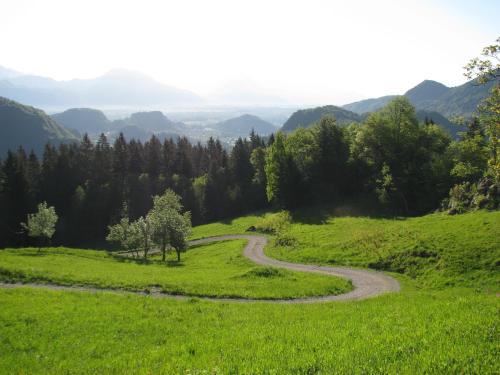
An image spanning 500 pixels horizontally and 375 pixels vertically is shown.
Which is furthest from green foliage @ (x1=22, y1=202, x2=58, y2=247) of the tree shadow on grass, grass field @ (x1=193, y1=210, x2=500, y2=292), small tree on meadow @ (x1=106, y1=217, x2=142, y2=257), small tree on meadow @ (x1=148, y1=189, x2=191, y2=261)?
the tree shadow on grass

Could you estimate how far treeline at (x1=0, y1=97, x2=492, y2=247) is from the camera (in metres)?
78.6

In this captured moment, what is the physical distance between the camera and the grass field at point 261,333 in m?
11.2

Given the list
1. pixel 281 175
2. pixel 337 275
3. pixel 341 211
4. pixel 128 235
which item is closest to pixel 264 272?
pixel 337 275

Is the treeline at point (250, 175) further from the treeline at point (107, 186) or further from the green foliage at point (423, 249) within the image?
the green foliage at point (423, 249)

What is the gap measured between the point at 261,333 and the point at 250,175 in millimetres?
106451

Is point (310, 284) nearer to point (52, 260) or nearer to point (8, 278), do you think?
point (8, 278)

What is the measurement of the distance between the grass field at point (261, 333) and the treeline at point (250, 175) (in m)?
44.1

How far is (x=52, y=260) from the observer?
160 ft

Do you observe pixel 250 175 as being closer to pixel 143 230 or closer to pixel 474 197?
pixel 143 230

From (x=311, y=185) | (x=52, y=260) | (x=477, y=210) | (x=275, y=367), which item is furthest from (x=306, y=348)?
(x=311, y=185)

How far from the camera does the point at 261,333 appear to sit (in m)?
16.8

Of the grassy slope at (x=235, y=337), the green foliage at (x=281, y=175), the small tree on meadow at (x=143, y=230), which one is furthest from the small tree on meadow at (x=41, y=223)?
the green foliage at (x=281, y=175)

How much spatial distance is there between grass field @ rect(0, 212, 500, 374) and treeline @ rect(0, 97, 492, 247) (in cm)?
4408

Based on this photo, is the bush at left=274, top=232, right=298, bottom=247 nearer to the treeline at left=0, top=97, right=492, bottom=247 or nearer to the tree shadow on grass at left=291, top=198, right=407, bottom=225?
the tree shadow on grass at left=291, top=198, right=407, bottom=225
